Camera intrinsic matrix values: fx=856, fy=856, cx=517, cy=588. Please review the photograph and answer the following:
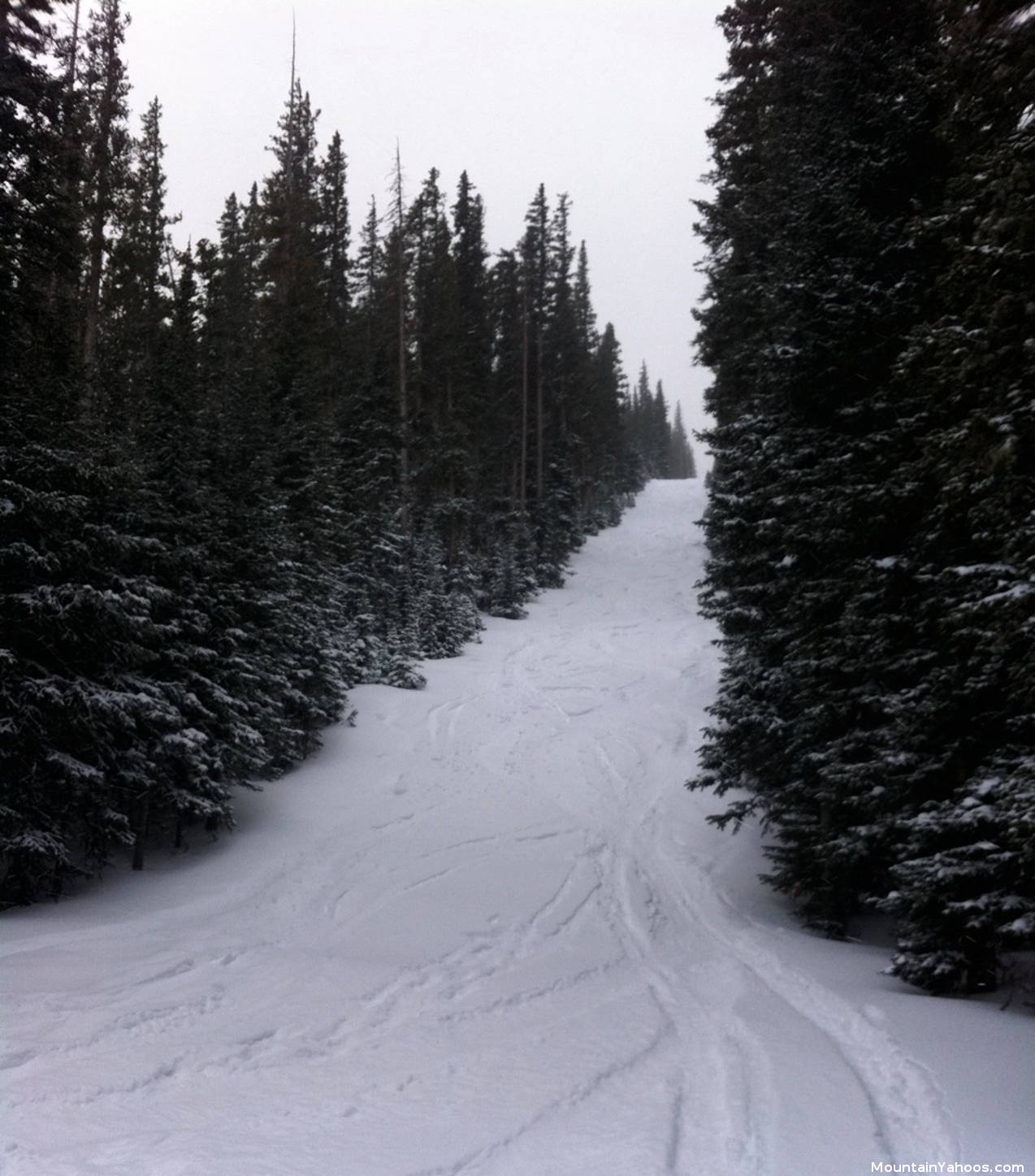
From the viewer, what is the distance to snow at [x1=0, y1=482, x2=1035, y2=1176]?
5633 millimetres

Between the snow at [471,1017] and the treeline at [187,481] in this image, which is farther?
the treeline at [187,481]

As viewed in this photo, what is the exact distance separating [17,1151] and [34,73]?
555 inches

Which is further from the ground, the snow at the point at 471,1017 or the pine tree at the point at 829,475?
the pine tree at the point at 829,475

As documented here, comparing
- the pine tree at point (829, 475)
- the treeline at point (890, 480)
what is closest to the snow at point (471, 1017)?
the treeline at point (890, 480)

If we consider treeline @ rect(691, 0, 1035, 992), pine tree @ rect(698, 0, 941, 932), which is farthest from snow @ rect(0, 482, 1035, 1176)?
pine tree @ rect(698, 0, 941, 932)

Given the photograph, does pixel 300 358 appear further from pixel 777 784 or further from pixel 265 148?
pixel 777 784

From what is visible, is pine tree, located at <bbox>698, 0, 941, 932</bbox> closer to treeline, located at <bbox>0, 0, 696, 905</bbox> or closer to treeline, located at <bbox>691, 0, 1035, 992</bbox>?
treeline, located at <bbox>691, 0, 1035, 992</bbox>

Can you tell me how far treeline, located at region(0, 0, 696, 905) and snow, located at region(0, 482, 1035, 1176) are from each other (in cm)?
199

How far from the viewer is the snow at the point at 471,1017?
563 centimetres

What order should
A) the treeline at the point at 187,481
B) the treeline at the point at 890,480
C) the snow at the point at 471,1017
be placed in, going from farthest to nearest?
the treeline at the point at 187,481, the treeline at the point at 890,480, the snow at the point at 471,1017

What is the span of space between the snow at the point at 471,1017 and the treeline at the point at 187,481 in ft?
6.52

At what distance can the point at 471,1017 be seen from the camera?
843cm

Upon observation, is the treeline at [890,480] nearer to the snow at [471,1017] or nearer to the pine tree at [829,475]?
the pine tree at [829,475]

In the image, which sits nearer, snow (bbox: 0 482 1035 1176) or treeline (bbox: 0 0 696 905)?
snow (bbox: 0 482 1035 1176)
